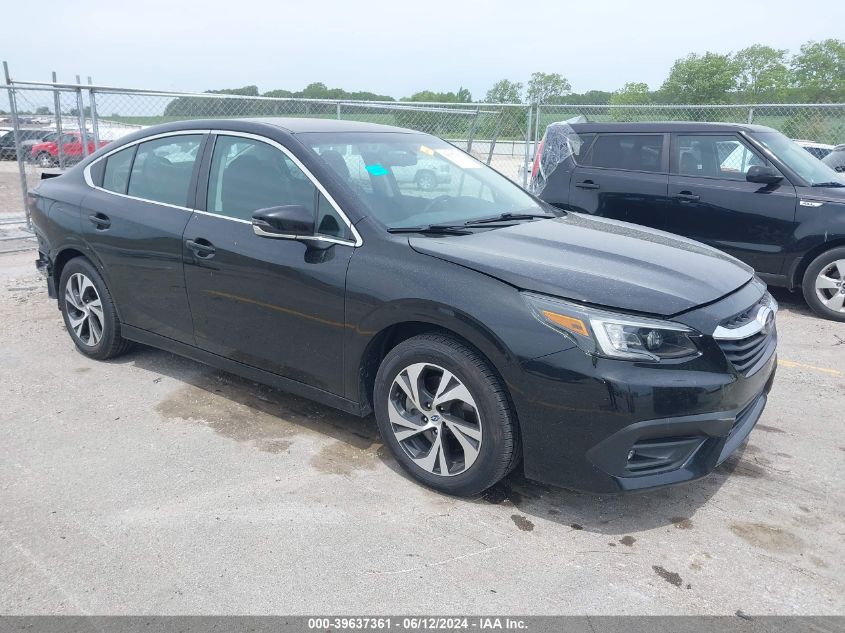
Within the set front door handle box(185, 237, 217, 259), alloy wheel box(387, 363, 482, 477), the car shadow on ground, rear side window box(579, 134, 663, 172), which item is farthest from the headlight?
rear side window box(579, 134, 663, 172)

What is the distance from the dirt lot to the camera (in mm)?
2570

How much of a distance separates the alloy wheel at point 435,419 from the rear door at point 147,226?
1.62m

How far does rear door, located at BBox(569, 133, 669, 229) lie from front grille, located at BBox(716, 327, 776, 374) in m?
4.27

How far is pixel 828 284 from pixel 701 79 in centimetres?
5573

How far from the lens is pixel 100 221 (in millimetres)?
4551

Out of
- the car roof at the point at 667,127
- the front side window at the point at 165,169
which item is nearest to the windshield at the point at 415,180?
the front side window at the point at 165,169

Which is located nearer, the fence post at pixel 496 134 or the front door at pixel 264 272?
the front door at pixel 264 272

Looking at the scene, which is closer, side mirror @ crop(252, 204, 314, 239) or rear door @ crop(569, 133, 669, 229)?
side mirror @ crop(252, 204, 314, 239)

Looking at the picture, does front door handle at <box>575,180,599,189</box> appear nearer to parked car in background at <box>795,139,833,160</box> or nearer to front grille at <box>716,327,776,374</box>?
front grille at <box>716,327,776,374</box>

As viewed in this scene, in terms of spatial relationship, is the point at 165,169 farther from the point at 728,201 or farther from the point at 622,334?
the point at 728,201

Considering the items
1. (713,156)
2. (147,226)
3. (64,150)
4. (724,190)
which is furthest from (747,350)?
(64,150)

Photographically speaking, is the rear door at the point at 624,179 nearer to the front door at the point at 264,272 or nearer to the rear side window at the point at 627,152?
the rear side window at the point at 627,152

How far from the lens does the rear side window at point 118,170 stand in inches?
181

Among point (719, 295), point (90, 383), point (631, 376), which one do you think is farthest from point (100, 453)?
point (719, 295)
